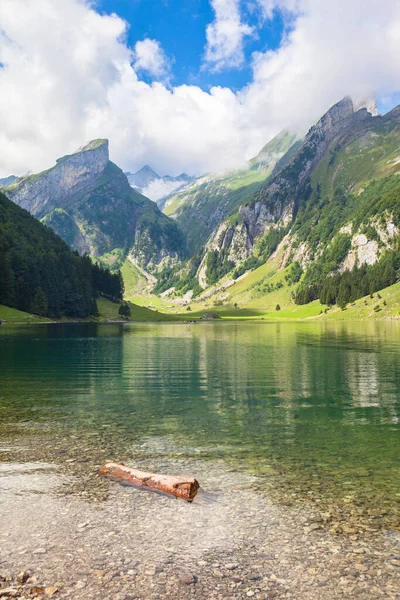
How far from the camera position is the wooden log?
1550cm

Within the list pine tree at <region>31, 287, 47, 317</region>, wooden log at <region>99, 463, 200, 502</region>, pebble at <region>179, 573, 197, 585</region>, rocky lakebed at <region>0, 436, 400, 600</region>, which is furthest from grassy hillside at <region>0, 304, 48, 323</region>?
pebble at <region>179, 573, 197, 585</region>

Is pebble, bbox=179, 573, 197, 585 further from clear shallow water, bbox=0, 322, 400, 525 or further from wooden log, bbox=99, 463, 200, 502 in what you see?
clear shallow water, bbox=0, 322, 400, 525

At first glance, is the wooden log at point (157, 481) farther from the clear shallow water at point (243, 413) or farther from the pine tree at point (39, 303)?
the pine tree at point (39, 303)

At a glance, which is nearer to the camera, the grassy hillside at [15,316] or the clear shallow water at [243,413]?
the clear shallow water at [243,413]

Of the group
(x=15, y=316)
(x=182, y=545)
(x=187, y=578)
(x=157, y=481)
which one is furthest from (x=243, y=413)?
(x=15, y=316)

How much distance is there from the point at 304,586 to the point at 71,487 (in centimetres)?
988

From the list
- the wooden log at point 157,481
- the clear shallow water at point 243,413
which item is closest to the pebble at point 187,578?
the wooden log at point 157,481

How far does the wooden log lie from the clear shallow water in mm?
3312

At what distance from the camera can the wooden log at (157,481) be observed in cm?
1550

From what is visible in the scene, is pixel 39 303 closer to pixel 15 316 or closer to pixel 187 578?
pixel 15 316

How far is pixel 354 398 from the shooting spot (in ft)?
118

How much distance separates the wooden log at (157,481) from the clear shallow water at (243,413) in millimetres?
3312

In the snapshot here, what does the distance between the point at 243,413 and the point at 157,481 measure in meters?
14.9

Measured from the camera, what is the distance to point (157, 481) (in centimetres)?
1628
